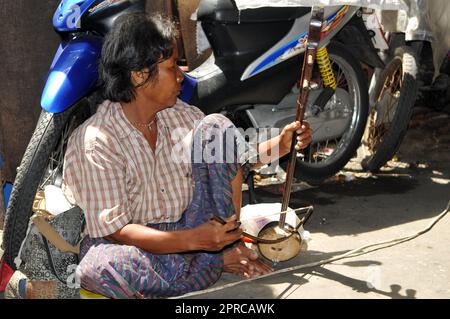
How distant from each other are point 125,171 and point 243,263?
0.71 metres

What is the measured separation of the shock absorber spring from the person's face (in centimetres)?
148

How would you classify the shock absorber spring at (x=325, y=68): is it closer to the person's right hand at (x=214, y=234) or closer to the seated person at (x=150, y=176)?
the seated person at (x=150, y=176)

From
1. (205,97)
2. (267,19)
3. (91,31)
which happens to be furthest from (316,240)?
(91,31)

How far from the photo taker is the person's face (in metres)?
2.71

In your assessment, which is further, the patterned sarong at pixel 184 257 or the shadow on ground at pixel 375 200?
the shadow on ground at pixel 375 200

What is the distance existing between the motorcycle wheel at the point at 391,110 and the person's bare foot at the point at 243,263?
1.69 m

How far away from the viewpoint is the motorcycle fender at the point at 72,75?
304 centimetres

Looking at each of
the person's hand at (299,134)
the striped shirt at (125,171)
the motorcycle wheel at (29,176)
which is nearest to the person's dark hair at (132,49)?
the striped shirt at (125,171)

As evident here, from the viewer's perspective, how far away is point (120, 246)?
2.63 m

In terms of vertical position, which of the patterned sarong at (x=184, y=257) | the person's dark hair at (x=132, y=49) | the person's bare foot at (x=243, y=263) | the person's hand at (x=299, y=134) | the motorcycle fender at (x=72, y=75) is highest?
the person's dark hair at (x=132, y=49)

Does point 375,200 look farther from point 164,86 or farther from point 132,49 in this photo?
point 132,49

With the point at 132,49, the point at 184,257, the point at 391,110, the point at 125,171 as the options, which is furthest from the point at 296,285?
the point at 391,110

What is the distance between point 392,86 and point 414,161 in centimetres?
55
